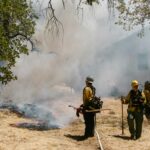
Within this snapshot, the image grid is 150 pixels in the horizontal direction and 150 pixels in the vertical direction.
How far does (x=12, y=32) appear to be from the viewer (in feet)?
72.7

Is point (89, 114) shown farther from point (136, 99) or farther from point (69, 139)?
point (136, 99)

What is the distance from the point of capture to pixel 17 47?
1797cm

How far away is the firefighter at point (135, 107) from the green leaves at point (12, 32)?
3.89 metres

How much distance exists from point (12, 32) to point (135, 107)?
996cm

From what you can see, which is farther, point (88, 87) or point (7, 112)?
point (7, 112)

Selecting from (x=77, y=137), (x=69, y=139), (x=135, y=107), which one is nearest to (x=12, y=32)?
(x=77, y=137)

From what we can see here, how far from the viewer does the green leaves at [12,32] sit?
1306cm

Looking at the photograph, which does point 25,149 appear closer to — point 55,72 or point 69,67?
point 55,72

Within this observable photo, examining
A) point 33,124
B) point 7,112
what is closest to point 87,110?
point 33,124

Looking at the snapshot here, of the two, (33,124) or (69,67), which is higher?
(69,67)

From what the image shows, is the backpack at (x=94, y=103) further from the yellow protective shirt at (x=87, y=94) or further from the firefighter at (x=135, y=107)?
the firefighter at (x=135, y=107)

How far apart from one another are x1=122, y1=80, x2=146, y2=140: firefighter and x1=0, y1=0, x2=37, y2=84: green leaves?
3.89 metres

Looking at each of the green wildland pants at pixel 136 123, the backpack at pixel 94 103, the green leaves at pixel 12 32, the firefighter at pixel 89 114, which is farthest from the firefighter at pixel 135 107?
the green leaves at pixel 12 32

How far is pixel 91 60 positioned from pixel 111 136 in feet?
105
